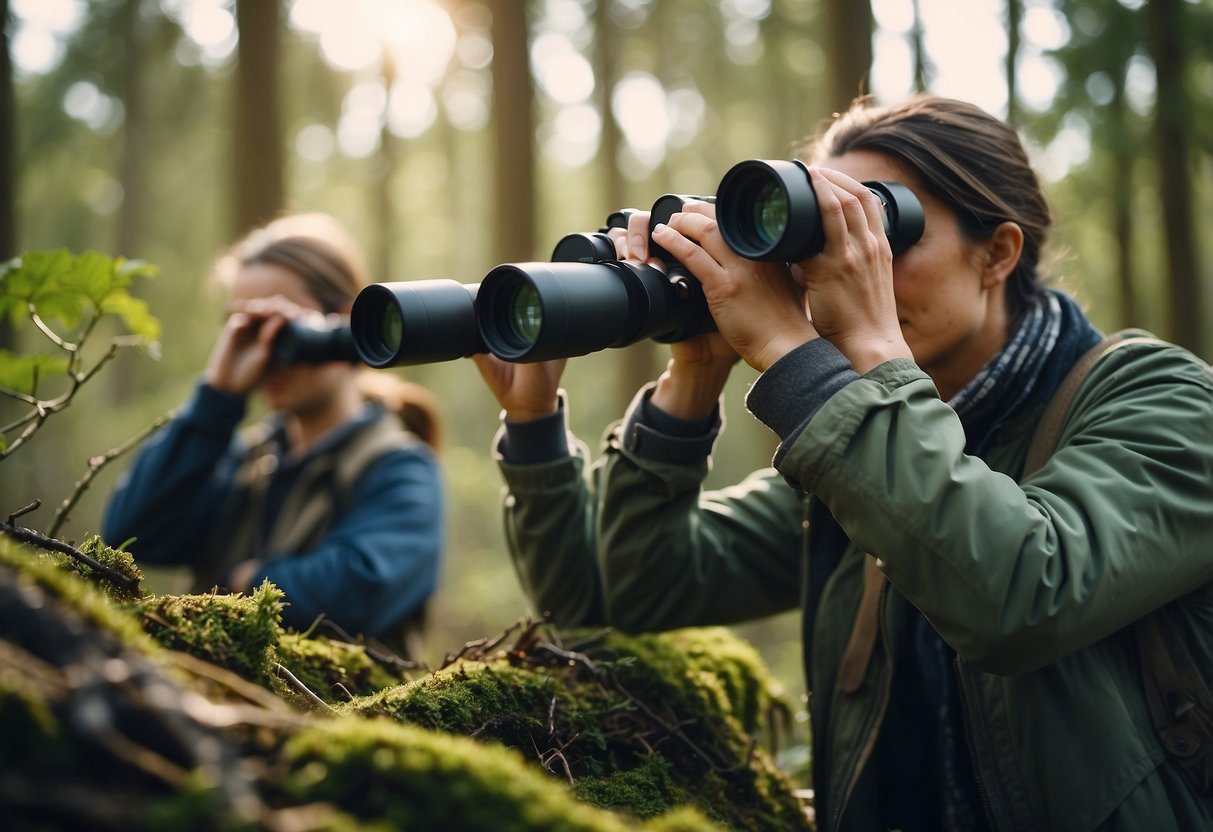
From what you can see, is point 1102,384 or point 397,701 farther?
Result: point 1102,384

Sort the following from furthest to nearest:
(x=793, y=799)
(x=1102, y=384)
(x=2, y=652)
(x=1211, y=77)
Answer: (x=1211, y=77)
(x=793, y=799)
(x=1102, y=384)
(x=2, y=652)

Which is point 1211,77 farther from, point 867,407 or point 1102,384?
point 867,407

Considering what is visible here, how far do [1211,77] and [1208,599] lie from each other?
874 centimetres

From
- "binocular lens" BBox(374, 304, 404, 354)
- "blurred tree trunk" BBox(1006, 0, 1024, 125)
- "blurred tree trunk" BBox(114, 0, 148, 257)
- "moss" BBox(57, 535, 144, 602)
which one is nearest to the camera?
"moss" BBox(57, 535, 144, 602)

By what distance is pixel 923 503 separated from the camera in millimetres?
1532

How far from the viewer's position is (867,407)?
1.59m

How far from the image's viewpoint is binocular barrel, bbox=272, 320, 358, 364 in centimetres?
333

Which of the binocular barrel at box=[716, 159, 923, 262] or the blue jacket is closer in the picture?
the binocular barrel at box=[716, 159, 923, 262]

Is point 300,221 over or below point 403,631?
over

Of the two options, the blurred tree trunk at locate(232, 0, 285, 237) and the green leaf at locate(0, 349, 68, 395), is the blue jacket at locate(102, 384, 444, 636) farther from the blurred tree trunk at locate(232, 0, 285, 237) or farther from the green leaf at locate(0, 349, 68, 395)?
the blurred tree trunk at locate(232, 0, 285, 237)

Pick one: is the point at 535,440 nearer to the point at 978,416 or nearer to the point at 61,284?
the point at 978,416

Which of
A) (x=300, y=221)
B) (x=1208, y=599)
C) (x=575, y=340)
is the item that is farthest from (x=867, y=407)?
(x=300, y=221)

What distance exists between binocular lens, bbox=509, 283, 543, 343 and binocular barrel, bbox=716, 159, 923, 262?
1.38ft

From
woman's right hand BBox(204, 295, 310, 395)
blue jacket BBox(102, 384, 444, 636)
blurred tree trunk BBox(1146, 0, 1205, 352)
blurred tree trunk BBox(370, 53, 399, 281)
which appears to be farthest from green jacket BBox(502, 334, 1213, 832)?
blurred tree trunk BBox(370, 53, 399, 281)
